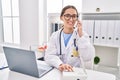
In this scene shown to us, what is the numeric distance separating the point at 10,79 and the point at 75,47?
0.69m

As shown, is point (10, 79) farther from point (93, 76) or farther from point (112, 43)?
point (112, 43)

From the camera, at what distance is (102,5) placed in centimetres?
201

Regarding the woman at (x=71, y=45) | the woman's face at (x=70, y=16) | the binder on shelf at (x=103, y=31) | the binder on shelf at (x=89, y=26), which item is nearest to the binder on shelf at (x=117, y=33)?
the binder on shelf at (x=103, y=31)

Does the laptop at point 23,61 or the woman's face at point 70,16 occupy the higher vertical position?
the woman's face at point 70,16

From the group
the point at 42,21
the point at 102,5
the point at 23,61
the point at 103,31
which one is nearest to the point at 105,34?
the point at 103,31

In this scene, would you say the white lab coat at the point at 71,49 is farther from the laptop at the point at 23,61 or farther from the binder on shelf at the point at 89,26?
the binder on shelf at the point at 89,26

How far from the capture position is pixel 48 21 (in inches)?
98.6

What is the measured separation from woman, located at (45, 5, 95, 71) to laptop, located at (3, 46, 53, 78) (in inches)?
12.2

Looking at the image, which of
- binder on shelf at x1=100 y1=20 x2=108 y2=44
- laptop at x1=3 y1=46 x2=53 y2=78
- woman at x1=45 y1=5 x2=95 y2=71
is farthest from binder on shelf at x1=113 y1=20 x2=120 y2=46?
laptop at x1=3 y1=46 x2=53 y2=78

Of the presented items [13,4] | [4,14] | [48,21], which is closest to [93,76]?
[48,21]

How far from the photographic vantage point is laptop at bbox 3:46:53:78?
91cm

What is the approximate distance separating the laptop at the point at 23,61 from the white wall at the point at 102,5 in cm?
137

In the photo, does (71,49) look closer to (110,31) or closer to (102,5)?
(110,31)

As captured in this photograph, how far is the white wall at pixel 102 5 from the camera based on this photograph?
1921mm
